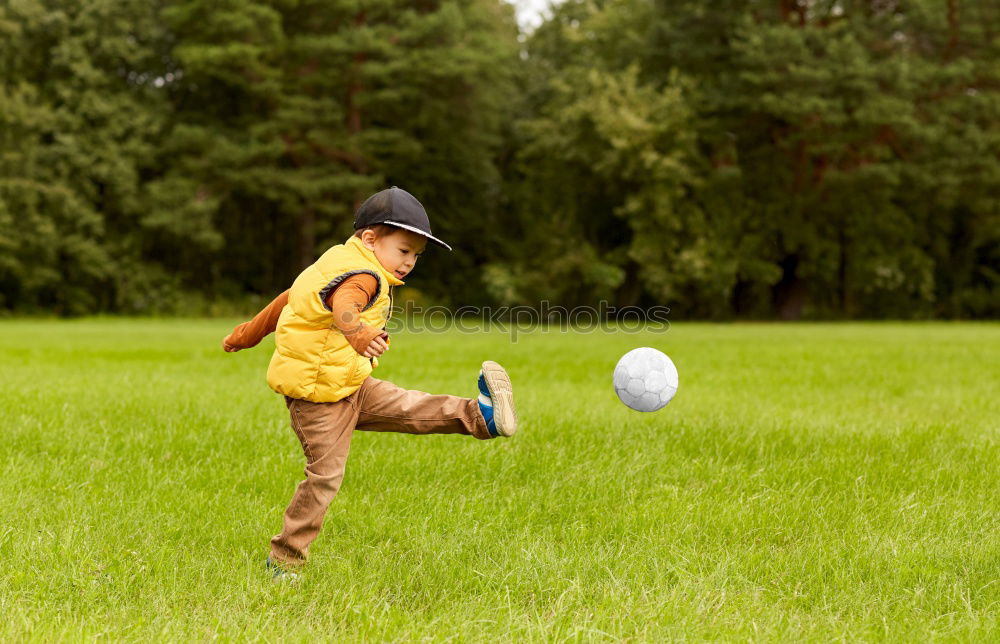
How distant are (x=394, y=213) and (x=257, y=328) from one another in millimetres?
1047

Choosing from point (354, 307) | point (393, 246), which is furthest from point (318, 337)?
point (393, 246)

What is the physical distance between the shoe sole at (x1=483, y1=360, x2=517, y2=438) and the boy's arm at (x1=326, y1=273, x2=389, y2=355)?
61cm

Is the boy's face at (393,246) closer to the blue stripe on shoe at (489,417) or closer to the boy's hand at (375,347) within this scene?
the boy's hand at (375,347)

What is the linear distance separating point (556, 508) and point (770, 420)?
3.51 m

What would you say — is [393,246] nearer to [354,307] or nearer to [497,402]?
[354,307]

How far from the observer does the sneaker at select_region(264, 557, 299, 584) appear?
12.0 feet

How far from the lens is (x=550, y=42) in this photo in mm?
39875

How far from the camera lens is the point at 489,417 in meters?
4.01

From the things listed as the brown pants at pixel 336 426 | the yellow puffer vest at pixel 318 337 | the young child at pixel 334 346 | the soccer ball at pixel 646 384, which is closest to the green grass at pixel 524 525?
the brown pants at pixel 336 426

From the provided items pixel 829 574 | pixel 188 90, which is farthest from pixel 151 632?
pixel 188 90

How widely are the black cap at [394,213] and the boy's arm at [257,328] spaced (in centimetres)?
65

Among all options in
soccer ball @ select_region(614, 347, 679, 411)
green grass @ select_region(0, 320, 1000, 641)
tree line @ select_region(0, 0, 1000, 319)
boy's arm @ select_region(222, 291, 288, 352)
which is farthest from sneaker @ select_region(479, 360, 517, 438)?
tree line @ select_region(0, 0, 1000, 319)

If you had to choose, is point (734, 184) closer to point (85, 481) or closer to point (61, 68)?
point (61, 68)

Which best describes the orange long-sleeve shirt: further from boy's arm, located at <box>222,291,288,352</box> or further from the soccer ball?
the soccer ball
